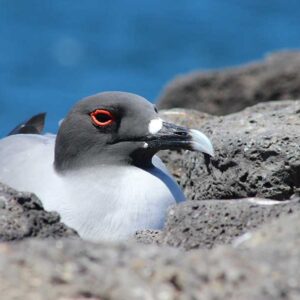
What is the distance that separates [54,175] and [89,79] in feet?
45.4

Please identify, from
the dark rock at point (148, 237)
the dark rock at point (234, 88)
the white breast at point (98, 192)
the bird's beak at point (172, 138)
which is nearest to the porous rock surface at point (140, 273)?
the dark rock at point (148, 237)

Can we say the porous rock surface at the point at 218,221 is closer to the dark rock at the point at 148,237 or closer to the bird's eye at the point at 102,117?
the dark rock at the point at 148,237

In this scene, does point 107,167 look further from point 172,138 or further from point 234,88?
point 234,88

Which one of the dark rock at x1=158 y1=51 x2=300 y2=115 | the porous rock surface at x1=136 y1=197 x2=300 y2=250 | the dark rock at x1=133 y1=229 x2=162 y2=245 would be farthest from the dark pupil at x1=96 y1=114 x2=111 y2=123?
the dark rock at x1=158 y1=51 x2=300 y2=115

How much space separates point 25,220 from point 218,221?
71 centimetres

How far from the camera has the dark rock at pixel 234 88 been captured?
34.1ft

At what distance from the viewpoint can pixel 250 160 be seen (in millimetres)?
6027

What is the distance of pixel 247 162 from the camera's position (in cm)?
604

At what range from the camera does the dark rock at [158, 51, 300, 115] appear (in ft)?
34.1

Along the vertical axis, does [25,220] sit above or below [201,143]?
below

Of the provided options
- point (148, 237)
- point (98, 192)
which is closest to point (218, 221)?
point (148, 237)

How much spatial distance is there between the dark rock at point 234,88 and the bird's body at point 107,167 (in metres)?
3.87

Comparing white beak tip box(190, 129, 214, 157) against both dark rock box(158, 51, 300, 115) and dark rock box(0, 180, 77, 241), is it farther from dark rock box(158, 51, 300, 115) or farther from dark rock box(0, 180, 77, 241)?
dark rock box(158, 51, 300, 115)

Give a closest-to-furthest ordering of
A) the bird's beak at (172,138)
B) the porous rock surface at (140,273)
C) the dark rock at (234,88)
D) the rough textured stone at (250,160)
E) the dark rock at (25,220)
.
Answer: the porous rock surface at (140,273)
the dark rock at (25,220)
the rough textured stone at (250,160)
the bird's beak at (172,138)
the dark rock at (234,88)
